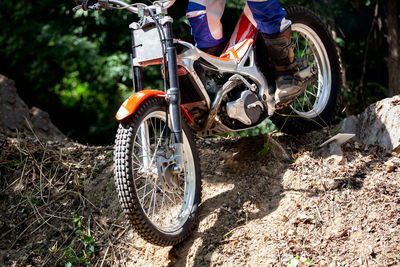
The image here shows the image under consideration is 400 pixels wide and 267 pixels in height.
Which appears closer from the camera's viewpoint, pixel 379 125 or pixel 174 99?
pixel 174 99

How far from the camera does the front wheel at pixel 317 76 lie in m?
3.58

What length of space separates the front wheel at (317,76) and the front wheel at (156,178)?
3.19ft

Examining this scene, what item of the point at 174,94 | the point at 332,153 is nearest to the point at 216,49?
the point at 174,94

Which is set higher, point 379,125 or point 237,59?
point 237,59

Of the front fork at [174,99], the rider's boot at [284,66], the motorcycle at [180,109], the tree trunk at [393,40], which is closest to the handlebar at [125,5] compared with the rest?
the motorcycle at [180,109]

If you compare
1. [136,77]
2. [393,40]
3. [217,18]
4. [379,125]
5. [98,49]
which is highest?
[217,18]

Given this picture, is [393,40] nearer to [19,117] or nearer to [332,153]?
[332,153]

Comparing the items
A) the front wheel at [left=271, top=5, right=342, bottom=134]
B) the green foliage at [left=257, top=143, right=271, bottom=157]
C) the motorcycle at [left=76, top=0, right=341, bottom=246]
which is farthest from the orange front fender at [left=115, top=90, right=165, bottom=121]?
the front wheel at [left=271, top=5, right=342, bottom=134]

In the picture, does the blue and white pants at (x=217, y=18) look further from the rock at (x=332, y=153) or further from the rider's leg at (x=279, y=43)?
the rock at (x=332, y=153)

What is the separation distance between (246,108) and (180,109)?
23.0 inches

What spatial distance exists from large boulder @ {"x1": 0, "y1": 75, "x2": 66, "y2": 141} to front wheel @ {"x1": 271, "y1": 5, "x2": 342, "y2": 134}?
96.1 inches

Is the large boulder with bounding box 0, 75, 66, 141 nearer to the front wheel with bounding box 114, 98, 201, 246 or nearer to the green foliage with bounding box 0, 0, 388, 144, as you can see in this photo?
the green foliage with bounding box 0, 0, 388, 144

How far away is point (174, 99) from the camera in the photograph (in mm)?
2609

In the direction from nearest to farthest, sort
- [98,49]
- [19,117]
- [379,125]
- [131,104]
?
[131,104]
[379,125]
[19,117]
[98,49]
